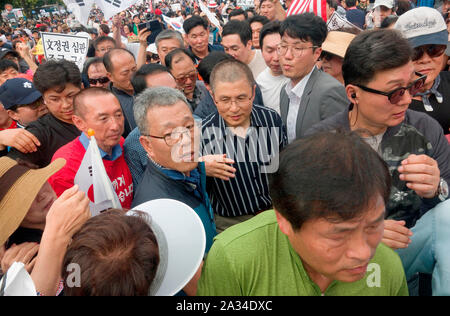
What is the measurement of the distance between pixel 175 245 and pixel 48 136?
7.04 ft

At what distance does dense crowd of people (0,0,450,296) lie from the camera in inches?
44.5

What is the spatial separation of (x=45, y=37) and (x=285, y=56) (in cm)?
392

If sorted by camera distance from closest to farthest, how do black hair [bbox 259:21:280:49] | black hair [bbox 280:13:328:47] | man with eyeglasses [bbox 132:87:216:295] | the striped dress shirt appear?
man with eyeglasses [bbox 132:87:216:295]
the striped dress shirt
black hair [bbox 280:13:328:47]
black hair [bbox 259:21:280:49]

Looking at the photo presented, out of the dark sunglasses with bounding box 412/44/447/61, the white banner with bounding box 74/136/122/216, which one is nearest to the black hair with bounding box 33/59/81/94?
the white banner with bounding box 74/136/122/216

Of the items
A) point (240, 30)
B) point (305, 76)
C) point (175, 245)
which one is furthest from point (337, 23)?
point (175, 245)

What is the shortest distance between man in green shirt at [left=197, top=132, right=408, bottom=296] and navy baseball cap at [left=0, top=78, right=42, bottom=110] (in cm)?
287

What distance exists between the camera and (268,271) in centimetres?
129

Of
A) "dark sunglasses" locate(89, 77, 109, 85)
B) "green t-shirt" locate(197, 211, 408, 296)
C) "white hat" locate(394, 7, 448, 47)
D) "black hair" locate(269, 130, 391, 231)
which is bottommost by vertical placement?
"green t-shirt" locate(197, 211, 408, 296)

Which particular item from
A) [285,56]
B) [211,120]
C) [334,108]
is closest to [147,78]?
[211,120]

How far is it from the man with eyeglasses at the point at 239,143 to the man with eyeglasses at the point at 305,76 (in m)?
0.30

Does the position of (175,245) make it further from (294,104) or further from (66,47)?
(66,47)

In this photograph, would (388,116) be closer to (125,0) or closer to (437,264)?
(437,264)

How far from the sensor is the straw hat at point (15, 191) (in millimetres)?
1538

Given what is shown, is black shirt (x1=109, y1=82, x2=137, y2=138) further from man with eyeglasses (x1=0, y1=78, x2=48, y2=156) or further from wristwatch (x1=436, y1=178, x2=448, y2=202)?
wristwatch (x1=436, y1=178, x2=448, y2=202)
